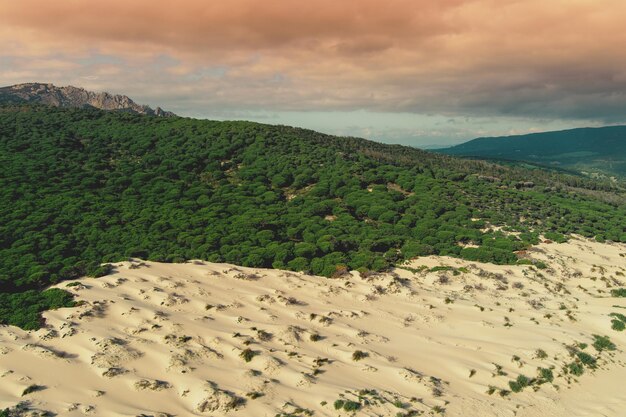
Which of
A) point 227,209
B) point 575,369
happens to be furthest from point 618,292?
point 227,209

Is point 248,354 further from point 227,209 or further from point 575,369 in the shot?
point 227,209

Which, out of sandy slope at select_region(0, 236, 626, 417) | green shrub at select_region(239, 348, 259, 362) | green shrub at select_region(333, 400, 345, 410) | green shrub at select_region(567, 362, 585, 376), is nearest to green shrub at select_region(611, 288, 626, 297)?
sandy slope at select_region(0, 236, 626, 417)

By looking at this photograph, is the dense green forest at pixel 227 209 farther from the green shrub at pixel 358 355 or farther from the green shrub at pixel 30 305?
the green shrub at pixel 358 355

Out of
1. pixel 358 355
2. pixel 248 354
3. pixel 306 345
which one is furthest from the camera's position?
pixel 306 345

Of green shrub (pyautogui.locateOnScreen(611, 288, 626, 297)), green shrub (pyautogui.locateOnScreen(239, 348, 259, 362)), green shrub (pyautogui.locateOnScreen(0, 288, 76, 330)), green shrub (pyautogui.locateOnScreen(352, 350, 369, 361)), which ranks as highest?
green shrub (pyautogui.locateOnScreen(0, 288, 76, 330))

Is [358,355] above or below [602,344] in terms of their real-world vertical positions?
above

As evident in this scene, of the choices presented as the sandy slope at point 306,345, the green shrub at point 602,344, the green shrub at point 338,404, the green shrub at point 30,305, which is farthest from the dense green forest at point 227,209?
the green shrub at point 338,404

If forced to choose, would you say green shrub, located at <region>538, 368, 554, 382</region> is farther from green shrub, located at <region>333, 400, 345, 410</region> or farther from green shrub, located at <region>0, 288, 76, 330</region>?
green shrub, located at <region>0, 288, 76, 330</region>
